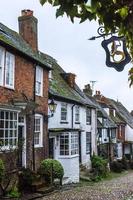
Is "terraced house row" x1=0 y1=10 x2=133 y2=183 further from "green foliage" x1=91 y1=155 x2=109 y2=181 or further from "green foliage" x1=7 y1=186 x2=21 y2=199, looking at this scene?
"green foliage" x1=7 y1=186 x2=21 y2=199

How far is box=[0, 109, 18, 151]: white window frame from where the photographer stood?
63.5 ft

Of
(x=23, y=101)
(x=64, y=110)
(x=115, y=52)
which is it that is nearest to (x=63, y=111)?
(x=64, y=110)

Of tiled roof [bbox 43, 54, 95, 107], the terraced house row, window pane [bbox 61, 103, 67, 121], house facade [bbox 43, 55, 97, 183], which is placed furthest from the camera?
window pane [bbox 61, 103, 67, 121]

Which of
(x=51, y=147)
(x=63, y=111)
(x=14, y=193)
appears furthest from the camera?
(x=63, y=111)

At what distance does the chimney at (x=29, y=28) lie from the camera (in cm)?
2942

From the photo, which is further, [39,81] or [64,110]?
[64,110]

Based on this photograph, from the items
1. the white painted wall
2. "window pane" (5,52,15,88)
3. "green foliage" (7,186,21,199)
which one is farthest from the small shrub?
"window pane" (5,52,15,88)

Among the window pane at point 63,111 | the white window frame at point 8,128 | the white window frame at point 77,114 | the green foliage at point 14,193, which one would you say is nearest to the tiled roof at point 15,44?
the white window frame at point 8,128

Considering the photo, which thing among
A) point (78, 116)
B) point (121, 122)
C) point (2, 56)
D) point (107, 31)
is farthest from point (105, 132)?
point (107, 31)

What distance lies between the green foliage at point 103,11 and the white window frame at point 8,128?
14145 millimetres

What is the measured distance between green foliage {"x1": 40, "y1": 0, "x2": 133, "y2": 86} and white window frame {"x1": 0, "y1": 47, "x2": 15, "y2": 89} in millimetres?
14744

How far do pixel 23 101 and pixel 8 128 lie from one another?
1.80 metres

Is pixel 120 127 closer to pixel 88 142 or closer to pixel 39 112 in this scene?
pixel 88 142

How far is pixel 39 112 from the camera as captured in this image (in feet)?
82.0
